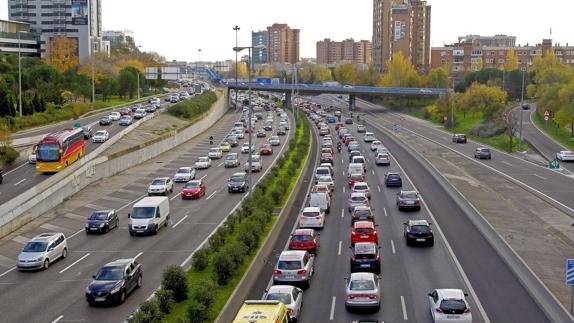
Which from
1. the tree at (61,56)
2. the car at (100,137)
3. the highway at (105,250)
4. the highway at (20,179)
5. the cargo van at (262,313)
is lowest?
the highway at (105,250)

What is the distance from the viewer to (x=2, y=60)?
99.3m

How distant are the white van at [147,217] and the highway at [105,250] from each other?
1.30 ft

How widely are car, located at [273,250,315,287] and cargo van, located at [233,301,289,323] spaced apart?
5.91m

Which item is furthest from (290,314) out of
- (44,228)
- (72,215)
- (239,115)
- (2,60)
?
(239,115)

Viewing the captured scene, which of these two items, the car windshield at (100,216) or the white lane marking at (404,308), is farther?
the car windshield at (100,216)

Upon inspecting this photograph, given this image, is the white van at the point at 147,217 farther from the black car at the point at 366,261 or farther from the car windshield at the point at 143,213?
the black car at the point at 366,261

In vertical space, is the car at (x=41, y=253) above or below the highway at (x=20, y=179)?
below

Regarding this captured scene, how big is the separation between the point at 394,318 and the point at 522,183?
32.6 meters

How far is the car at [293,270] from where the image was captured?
23922 mm

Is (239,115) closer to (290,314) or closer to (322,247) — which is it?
(322,247)

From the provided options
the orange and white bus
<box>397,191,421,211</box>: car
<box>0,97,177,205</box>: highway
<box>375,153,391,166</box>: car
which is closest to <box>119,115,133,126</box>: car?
<box>0,97,177,205</box>: highway

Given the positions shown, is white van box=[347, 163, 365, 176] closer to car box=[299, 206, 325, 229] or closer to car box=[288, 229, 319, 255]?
car box=[299, 206, 325, 229]

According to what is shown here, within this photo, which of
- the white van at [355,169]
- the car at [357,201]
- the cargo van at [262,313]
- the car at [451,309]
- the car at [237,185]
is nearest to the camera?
the cargo van at [262,313]

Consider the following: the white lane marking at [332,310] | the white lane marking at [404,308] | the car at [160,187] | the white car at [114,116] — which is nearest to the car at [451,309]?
the white lane marking at [404,308]
